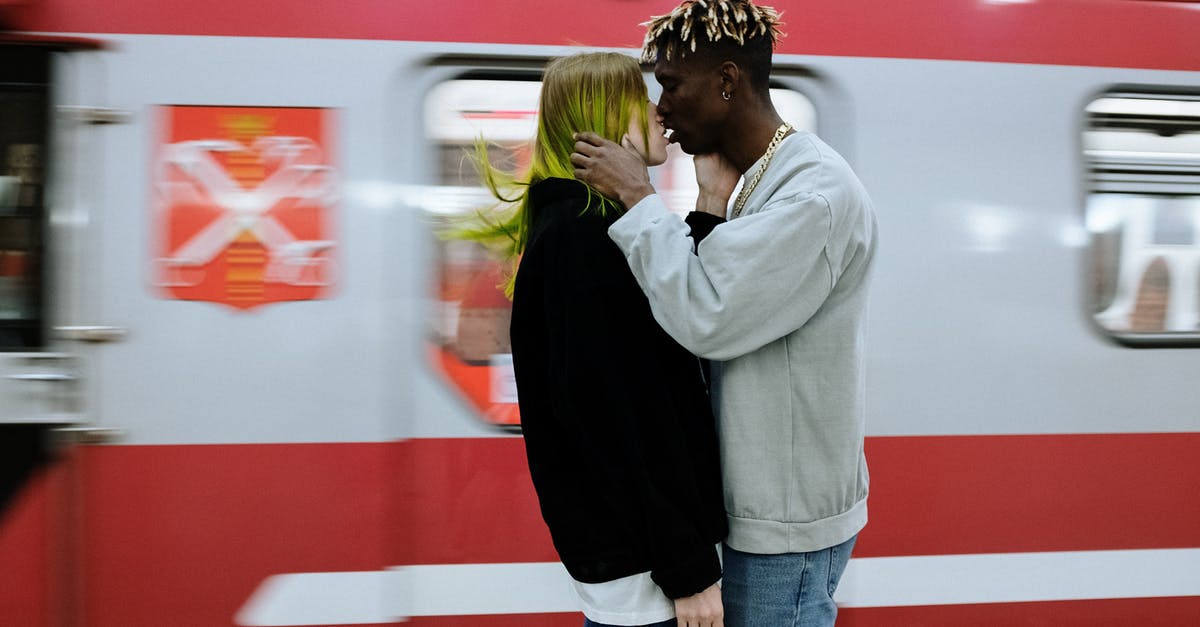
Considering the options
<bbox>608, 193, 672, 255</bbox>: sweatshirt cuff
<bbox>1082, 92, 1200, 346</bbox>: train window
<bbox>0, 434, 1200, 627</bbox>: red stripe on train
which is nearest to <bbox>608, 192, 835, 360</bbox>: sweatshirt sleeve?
<bbox>608, 193, 672, 255</bbox>: sweatshirt cuff

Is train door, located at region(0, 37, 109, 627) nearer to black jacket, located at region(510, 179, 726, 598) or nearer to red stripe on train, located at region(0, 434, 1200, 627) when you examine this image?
red stripe on train, located at region(0, 434, 1200, 627)

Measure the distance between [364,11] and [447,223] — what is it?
55cm

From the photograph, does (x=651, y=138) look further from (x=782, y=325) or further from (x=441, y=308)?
(x=441, y=308)

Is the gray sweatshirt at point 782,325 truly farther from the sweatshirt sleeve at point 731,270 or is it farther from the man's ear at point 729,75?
the man's ear at point 729,75

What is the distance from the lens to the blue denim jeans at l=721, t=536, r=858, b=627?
1381 millimetres

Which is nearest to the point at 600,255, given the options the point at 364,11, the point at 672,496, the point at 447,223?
the point at 672,496

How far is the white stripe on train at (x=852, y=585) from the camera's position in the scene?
2145 millimetres

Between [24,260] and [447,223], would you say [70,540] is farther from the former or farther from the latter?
[447,223]

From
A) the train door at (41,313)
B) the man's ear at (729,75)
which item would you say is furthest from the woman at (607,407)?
the train door at (41,313)

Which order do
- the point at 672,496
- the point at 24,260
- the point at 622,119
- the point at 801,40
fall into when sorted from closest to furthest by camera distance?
1. the point at 672,496
2. the point at 622,119
3. the point at 24,260
4. the point at 801,40

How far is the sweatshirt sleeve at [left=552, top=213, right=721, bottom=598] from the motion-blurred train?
Answer: 3.14 ft

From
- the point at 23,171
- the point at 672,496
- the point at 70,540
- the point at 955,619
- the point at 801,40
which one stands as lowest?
the point at 955,619

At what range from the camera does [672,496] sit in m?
1.29

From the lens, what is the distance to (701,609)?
1309mm
